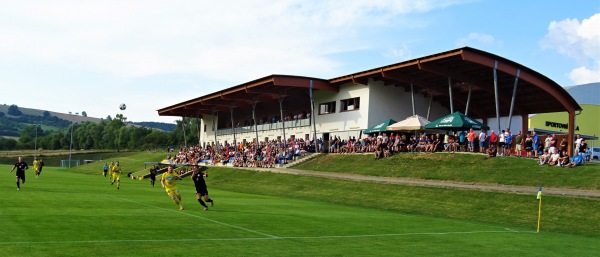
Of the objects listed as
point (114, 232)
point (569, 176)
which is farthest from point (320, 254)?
point (569, 176)

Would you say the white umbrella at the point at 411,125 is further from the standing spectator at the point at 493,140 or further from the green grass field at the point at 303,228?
the green grass field at the point at 303,228

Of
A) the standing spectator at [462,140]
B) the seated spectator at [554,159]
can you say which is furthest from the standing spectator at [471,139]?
the seated spectator at [554,159]

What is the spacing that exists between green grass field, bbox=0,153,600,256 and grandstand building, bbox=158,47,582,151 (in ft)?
53.7

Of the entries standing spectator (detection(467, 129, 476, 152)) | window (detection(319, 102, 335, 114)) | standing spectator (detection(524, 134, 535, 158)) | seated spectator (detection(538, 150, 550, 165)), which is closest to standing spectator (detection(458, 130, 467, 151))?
standing spectator (detection(467, 129, 476, 152))

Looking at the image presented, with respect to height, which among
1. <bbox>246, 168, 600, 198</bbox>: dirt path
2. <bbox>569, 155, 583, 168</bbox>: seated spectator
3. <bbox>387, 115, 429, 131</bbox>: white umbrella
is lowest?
<bbox>246, 168, 600, 198</bbox>: dirt path

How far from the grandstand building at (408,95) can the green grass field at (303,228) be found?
16369 millimetres

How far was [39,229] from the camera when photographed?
13.2 meters

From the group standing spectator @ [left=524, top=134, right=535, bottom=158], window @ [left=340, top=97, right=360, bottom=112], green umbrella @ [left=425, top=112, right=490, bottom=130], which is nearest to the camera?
standing spectator @ [left=524, top=134, right=535, bottom=158]

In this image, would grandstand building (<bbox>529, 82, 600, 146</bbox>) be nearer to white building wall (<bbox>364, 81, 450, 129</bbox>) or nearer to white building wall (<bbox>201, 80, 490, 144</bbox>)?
white building wall (<bbox>201, 80, 490, 144</bbox>)

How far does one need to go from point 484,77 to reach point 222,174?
79.7 ft

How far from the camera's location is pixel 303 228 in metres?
16.2

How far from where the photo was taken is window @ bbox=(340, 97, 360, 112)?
50.1 m

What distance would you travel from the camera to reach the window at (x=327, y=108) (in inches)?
2104

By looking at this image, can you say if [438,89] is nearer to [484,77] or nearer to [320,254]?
[484,77]
